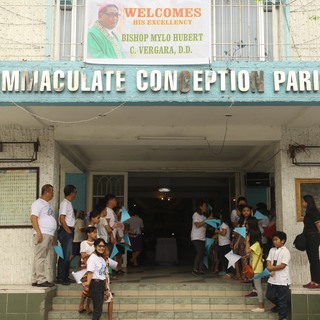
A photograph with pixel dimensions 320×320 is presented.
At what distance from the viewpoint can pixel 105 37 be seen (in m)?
7.81

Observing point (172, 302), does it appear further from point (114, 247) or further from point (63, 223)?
point (63, 223)

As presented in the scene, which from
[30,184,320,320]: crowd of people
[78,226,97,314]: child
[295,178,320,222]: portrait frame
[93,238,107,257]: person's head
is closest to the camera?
[93,238,107,257]: person's head

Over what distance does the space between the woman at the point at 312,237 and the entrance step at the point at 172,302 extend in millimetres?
904

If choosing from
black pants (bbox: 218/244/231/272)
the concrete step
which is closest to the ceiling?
black pants (bbox: 218/244/231/272)

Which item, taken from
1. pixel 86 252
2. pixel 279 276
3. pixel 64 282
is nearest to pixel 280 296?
pixel 279 276

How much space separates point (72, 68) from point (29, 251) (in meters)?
3.34

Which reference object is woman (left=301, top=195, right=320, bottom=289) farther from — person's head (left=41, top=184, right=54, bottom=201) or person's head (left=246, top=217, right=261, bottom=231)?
person's head (left=41, top=184, right=54, bottom=201)

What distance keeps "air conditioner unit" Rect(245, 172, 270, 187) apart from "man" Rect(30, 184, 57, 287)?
621 cm

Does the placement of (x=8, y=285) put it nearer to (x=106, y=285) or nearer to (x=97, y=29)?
(x=106, y=285)

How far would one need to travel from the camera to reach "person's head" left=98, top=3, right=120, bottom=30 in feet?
25.7

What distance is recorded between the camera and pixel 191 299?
870cm

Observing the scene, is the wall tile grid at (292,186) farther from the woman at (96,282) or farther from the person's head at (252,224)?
the woman at (96,282)

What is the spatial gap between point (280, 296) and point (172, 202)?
15.3 m

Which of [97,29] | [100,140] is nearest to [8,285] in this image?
[100,140]
